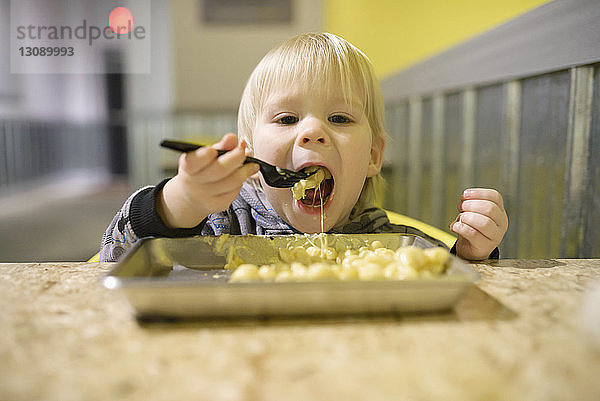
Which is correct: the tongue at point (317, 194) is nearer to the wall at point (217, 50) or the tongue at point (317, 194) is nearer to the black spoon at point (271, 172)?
the black spoon at point (271, 172)

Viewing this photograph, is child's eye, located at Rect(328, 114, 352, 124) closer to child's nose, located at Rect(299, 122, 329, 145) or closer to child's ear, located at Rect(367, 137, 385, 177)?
child's nose, located at Rect(299, 122, 329, 145)

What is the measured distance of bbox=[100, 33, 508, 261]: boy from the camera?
0.82m

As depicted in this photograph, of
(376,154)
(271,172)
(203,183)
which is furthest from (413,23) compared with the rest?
(203,183)

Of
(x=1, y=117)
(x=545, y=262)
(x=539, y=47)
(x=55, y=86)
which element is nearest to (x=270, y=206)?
(x=545, y=262)

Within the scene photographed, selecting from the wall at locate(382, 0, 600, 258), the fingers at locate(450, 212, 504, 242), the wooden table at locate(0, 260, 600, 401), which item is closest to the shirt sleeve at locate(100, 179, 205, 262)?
the wooden table at locate(0, 260, 600, 401)

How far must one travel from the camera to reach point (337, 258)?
2.38 feet

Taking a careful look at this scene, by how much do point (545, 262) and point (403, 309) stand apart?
359 mm

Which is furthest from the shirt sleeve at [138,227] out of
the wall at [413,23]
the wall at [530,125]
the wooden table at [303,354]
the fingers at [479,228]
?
the wall at [413,23]

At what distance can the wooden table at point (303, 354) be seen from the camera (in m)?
0.38

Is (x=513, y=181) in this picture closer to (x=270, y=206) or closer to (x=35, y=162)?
(x=270, y=206)

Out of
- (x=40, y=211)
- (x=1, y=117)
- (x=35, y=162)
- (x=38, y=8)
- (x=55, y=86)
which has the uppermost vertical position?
(x=38, y=8)

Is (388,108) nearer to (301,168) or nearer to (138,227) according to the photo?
(301,168)

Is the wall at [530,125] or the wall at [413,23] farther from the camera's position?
the wall at [413,23]

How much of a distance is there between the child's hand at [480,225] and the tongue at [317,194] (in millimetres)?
257
